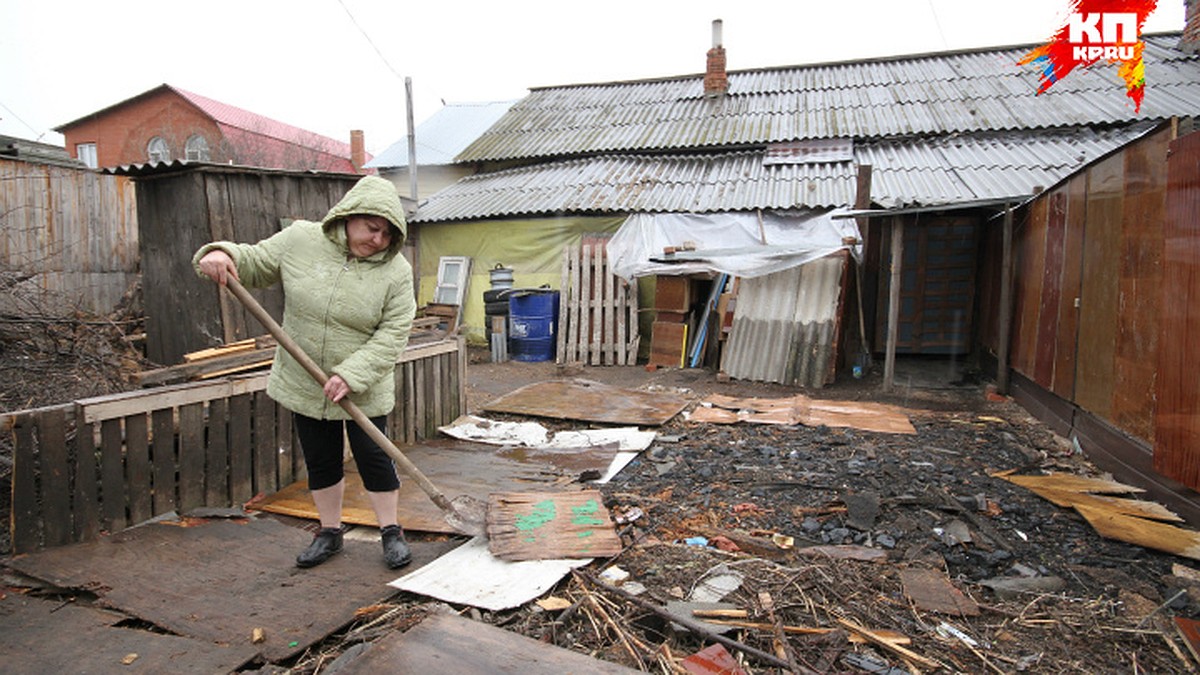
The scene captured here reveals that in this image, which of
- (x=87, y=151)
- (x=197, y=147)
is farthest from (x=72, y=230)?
(x=87, y=151)

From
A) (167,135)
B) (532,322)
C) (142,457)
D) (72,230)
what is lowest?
(142,457)

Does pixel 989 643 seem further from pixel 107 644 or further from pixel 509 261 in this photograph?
pixel 509 261

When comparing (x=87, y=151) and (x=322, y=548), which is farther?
A: (x=87, y=151)

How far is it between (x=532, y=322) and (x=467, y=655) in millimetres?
8447

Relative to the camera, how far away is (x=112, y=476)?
297cm

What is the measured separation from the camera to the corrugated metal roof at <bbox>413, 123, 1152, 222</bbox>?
9797 mm

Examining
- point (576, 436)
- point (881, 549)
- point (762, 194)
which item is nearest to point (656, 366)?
point (762, 194)

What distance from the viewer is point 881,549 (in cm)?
313

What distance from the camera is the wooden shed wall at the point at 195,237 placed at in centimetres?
649

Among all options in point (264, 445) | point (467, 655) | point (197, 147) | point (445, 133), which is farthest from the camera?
point (197, 147)

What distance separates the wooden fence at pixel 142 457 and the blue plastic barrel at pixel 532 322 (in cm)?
644

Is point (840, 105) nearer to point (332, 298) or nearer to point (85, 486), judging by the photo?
point (332, 298)

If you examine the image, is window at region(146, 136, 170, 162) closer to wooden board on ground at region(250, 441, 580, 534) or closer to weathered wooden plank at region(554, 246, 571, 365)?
weathered wooden plank at region(554, 246, 571, 365)

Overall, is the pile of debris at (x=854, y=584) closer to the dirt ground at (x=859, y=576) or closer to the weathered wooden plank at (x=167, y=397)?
the dirt ground at (x=859, y=576)
